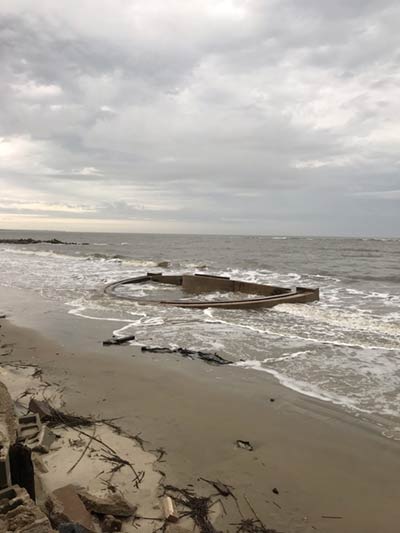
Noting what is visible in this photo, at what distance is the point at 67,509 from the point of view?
289 cm

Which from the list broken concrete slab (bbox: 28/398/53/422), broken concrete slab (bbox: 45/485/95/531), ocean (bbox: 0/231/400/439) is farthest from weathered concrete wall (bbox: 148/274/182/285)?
broken concrete slab (bbox: 45/485/95/531)

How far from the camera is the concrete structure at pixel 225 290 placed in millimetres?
13039

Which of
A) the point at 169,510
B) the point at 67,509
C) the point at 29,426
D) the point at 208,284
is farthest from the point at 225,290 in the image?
the point at 67,509

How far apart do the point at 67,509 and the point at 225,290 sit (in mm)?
14515

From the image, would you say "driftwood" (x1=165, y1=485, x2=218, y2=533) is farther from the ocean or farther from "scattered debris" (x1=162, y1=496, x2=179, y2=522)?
the ocean

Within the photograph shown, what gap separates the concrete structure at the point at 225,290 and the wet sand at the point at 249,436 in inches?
221

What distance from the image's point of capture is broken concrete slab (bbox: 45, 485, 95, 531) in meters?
2.73

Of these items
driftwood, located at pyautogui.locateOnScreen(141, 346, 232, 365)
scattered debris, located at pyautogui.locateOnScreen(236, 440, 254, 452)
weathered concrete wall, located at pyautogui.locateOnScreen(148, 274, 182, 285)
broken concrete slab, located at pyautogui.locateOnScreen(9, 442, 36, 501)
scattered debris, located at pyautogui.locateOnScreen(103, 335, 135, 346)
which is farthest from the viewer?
weathered concrete wall, located at pyautogui.locateOnScreen(148, 274, 182, 285)

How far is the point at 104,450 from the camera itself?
4.18m

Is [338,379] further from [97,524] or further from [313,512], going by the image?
[97,524]

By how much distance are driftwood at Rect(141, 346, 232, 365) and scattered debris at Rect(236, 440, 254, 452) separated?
2.78 m

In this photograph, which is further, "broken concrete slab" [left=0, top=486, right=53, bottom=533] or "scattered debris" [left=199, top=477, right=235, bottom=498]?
"scattered debris" [left=199, top=477, right=235, bottom=498]

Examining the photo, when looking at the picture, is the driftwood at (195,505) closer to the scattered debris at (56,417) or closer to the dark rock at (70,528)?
the dark rock at (70,528)

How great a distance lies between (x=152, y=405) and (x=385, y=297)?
13.2m
